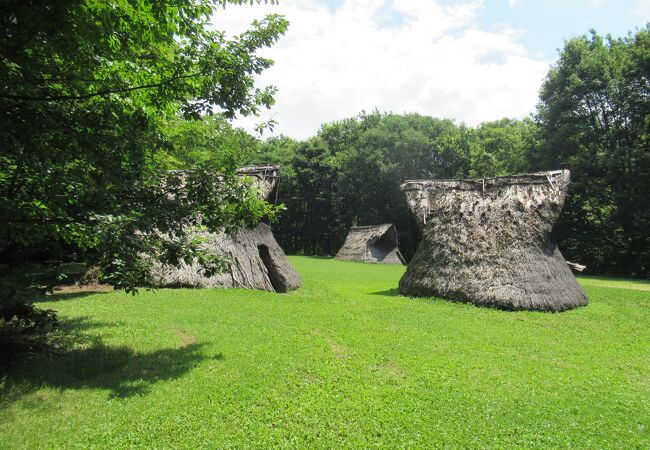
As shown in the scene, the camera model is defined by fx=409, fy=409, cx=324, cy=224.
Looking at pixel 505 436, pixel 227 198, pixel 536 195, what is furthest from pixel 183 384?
pixel 536 195

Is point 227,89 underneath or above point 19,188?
above

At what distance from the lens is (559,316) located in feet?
34.9

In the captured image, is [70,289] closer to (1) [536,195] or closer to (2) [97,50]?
(2) [97,50]

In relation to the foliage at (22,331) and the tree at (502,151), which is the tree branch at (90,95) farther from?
the tree at (502,151)

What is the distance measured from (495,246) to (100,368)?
35.2 feet

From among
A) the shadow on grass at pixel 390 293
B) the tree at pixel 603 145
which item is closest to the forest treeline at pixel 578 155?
the tree at pixel 603 145

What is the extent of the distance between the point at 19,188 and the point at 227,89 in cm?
→ 299

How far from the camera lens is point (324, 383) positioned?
5719 mm

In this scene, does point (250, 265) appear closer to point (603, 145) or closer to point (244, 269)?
point (244, 269)

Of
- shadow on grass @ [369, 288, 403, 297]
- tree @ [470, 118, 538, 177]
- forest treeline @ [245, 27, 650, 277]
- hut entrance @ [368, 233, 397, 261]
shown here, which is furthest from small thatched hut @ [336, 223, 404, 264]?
shadow on grass @ [369, 288, 403, 297]

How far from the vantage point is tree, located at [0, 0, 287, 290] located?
377 centimetres

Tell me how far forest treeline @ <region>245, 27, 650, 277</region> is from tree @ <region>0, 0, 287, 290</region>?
12.1 m

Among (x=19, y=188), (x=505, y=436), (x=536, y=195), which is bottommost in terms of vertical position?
(x=505, y=436)

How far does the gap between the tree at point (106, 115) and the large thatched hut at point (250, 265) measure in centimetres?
646
